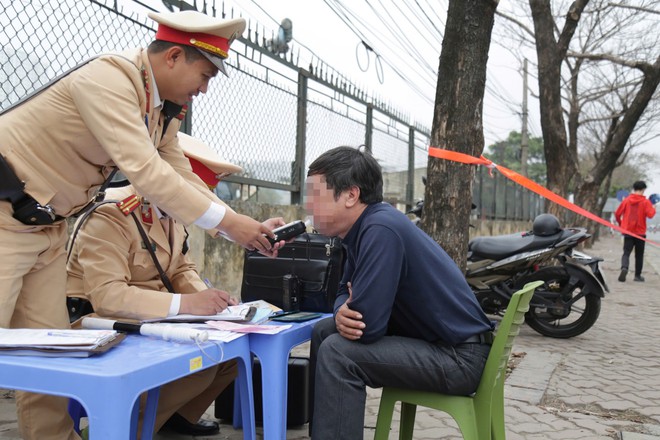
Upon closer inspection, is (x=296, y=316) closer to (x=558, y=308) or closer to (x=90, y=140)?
(x=90, y=140)

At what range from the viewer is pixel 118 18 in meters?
4.54

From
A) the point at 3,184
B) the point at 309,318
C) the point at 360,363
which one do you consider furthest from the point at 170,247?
the point at 360,363

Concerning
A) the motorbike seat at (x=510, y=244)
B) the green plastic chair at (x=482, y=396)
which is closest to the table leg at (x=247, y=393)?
the green plastic chair at (x=482, y=396)

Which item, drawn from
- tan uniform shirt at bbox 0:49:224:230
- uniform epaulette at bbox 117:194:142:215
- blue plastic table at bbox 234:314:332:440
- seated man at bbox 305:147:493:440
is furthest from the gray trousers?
uniform epaulette at bbox 117:194:142:215

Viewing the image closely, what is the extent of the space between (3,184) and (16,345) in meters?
0.63

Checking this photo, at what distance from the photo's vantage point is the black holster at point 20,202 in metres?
1.98

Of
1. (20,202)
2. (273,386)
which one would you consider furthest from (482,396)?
(20,202)

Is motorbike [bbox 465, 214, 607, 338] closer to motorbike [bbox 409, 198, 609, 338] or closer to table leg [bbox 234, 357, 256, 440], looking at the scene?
motorbike [bbox 409, 198, 609, 338]

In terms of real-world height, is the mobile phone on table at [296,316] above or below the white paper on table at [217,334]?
below

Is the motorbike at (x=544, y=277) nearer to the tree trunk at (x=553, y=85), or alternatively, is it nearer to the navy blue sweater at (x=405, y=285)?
the navy blue sweater at (x=405, y=285)

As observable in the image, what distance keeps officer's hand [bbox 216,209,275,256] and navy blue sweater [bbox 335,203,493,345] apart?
0.31 meters

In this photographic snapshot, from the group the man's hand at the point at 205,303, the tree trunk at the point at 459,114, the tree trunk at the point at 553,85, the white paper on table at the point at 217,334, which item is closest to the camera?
the white paper on table at the point at 217,334

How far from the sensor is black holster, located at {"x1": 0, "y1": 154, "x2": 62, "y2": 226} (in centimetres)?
198

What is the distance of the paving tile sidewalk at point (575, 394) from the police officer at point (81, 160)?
116 cm
